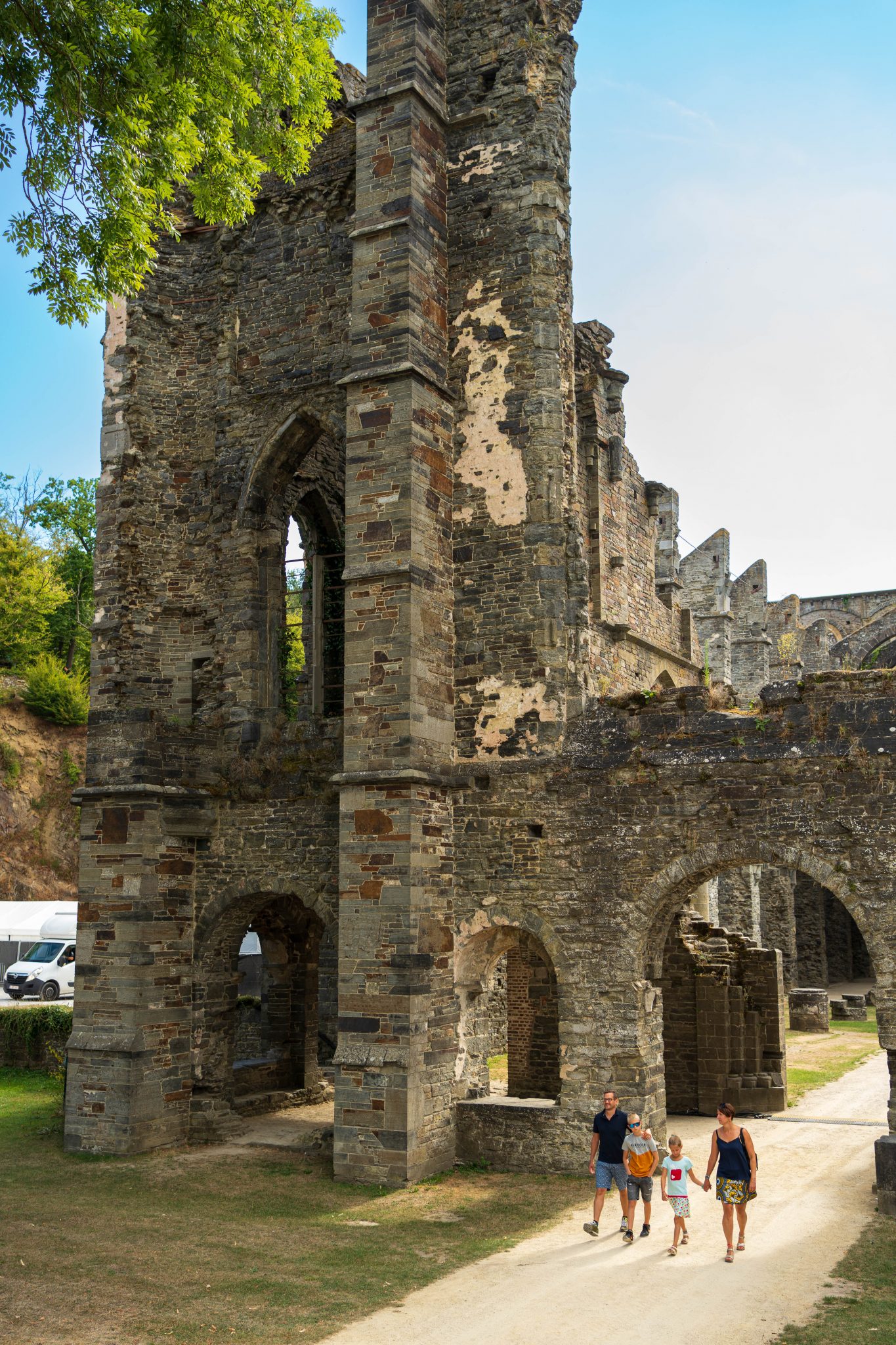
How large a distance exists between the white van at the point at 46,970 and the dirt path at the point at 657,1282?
16.6 m

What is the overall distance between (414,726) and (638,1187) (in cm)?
489

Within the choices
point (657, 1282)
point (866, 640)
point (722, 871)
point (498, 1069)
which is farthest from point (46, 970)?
point (866, 640)

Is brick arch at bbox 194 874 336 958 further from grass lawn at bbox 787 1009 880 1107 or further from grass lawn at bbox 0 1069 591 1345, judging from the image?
grass lawn at bbox 787 1009 880 1107

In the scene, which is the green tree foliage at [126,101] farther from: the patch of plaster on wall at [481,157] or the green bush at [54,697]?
the green bush at [54,697]

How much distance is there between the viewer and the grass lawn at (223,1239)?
7.99 m

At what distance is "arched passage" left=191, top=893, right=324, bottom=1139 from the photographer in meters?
14.1

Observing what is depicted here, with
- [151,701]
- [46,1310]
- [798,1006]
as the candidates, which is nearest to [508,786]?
[151,701]

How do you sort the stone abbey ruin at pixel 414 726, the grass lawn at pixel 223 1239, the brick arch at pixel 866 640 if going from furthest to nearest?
the brick arch at pixel 866 640 < the stone abbey ruin at pixel 414 726 < the grass lawn at pixel 223 1239

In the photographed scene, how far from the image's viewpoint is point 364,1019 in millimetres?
11938

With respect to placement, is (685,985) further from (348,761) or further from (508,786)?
(348,761)

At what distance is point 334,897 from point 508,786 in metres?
2.44

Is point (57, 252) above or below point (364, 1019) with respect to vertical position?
above

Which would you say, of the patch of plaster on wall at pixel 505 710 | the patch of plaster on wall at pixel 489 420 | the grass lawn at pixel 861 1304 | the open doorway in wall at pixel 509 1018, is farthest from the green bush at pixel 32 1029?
the grass lawn at pixel 861 1304

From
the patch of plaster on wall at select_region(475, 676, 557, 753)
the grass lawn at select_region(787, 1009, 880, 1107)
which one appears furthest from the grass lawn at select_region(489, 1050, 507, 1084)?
the patch of plaster on wall at select_region(475, 676, 557, 753)
